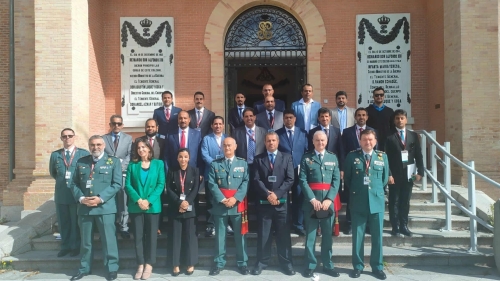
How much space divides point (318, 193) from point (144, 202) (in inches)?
93.4

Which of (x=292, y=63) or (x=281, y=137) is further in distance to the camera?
(x=292, y=63)

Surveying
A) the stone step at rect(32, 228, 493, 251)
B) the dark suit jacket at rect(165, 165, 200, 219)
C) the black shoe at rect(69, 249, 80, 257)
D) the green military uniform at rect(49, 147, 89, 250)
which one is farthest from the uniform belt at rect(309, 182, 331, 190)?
the black shoe at rect(69, 249, 80, 257)

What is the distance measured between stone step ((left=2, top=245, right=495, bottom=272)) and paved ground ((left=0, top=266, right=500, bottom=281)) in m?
0.10

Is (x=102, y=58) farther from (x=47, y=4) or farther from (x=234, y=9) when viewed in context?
(x=234, y=9)

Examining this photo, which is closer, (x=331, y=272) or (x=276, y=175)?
(x=331, y=272)

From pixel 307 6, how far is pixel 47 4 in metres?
6.12

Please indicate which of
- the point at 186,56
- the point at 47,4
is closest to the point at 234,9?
the point at 186,56

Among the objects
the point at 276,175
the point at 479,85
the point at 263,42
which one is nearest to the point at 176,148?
the point at 276,175

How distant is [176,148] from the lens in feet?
22.6

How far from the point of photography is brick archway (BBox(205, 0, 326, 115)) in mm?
11086

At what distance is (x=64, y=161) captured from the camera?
6.72 meters

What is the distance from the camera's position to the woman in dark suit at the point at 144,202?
5906 mm

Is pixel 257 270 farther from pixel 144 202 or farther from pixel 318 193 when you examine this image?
pixel 144 202

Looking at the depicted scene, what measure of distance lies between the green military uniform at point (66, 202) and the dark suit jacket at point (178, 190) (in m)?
1.70
